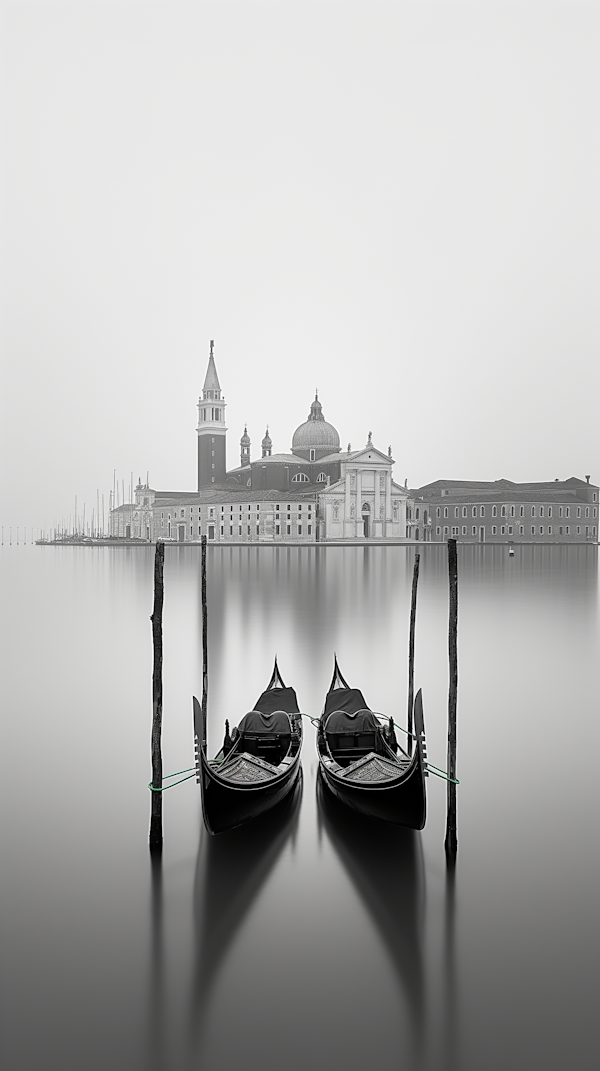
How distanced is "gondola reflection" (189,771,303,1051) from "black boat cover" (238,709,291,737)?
0.60m

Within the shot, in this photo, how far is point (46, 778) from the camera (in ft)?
28.2

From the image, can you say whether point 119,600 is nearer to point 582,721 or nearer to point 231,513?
point 582,721

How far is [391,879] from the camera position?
5.86 m

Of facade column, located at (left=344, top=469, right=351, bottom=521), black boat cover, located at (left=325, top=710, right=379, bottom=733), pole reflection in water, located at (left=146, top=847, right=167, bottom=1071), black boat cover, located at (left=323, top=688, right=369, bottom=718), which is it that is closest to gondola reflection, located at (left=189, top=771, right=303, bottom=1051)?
pole reflection in water, located at (left=146, top=847, right=167, bottom=1071)

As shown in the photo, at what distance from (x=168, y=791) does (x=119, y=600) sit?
19.3 m

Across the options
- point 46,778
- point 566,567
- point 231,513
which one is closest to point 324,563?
point 566,567

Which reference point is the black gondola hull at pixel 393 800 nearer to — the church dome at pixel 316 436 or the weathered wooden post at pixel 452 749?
the weathered wooden post at pixel 452 749

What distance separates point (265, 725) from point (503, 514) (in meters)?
75.8

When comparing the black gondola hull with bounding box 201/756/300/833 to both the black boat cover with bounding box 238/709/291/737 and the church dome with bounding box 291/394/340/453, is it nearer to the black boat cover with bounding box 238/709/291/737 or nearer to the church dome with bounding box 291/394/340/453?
the black boat cover with bounding box 238/709/291/737

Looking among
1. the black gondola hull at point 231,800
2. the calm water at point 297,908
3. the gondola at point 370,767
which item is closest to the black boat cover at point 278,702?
the gondola at point 370,767

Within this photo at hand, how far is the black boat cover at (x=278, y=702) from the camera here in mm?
9172

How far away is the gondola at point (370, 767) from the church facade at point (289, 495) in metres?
63.5

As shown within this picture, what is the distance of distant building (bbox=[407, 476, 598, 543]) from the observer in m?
80.8

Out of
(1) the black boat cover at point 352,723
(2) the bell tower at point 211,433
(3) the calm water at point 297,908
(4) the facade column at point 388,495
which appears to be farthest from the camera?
(2) the bell tower at point 211,433
